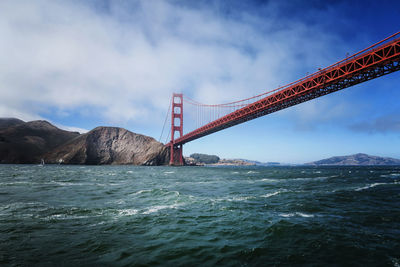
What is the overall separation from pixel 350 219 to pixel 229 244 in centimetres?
530

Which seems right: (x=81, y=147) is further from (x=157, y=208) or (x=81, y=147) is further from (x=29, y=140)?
(x=157, y=208)

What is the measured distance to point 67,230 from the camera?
5957 millimetres

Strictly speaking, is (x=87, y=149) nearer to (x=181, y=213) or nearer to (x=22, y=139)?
(x=22, y=139)

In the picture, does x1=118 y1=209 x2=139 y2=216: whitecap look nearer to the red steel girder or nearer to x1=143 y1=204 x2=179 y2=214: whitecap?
x1=143 y1=204 x2=179 y2=214: whitecap

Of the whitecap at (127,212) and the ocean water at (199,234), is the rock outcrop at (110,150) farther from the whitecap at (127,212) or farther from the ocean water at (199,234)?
the ocean water at (199,234)

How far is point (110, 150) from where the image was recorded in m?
98.7

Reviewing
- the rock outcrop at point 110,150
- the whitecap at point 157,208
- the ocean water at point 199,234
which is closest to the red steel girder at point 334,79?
the ocean water at point 199,234

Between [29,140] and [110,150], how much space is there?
128 ft

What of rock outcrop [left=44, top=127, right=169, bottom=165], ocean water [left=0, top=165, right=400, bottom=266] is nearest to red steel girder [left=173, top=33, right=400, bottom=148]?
ocean water [left=0, top=165, right=400, bottom=266]

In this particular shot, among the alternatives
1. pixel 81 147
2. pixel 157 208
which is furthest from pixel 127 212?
pixel 81 147

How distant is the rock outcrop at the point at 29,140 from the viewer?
84750 mm

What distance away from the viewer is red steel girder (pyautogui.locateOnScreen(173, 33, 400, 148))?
19.7 metres

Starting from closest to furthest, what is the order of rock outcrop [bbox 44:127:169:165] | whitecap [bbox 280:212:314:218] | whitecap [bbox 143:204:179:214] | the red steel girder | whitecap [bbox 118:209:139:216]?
whitecap [bbox 280:212:314:218], whitecap [bbox 118:209:139:216], whitecap [bbox 143:204:179:214], the red steel girder, rock outcrop [bbox 44:127:169:165]

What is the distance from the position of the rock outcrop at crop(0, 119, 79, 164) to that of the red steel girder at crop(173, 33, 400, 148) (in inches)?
3917
